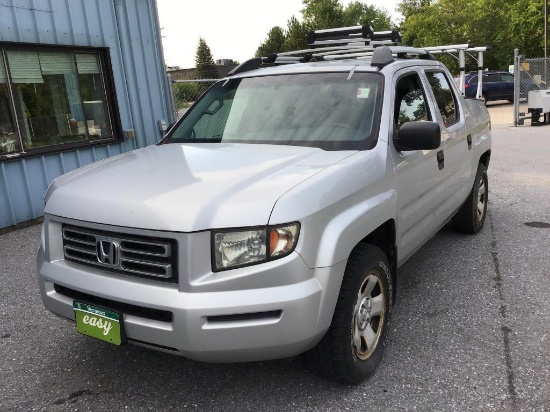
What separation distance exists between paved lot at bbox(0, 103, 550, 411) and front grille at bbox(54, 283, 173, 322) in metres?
0.63

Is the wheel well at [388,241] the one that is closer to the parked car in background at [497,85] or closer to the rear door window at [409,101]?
the rear door window at [409,101]

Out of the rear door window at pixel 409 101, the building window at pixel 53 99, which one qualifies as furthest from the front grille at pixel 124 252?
the building window at pixel 53 99

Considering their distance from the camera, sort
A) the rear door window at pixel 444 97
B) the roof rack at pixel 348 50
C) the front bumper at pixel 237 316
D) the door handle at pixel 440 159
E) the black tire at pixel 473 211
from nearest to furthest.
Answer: the front bumper at pixel 237 316 < the door handle at pixel 440 159 < the roof rack at pixel 348 50 < the rear door window at pixel 444 97 < the black tire at pixel 473 211

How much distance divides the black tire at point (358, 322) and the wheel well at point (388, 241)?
165 millimetres

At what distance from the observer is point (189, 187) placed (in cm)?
245

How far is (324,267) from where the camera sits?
2.33 meters

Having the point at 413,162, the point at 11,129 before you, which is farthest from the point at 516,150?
the point at 11,129

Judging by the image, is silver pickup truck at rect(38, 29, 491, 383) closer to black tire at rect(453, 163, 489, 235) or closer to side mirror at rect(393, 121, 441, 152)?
side mirror at rect(393, 121, 441, 152)

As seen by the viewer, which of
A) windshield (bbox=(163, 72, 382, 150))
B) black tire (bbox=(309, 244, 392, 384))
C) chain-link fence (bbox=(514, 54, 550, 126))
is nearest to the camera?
black tire (bbox=(309, 244, 392, 384))

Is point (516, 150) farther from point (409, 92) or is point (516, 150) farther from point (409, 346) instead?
point (409, 346)

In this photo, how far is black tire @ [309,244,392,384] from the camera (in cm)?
254

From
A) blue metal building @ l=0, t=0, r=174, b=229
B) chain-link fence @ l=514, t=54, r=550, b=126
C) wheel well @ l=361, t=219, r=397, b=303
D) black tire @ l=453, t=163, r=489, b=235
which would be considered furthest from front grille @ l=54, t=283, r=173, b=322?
chain-link fence @ l=514, t=54, r=550, b=126

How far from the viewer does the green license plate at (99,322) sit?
240cm

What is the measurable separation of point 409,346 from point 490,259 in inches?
74.0
